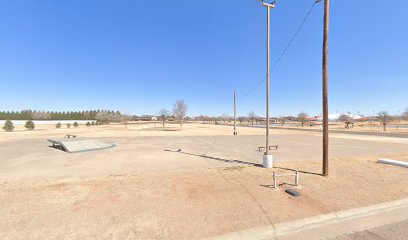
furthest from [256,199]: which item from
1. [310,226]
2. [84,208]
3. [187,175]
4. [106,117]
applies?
[106,117]

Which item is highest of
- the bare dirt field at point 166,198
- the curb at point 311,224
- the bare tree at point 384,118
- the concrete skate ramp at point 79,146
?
the bare tree at point 384,118

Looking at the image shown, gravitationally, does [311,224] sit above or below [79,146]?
→ below

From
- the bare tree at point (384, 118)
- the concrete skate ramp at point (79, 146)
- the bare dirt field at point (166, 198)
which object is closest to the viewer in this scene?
the bare dirt field at point (166, 198)

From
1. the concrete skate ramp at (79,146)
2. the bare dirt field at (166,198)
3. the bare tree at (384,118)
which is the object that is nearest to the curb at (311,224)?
the bare dirt field at (166,198)

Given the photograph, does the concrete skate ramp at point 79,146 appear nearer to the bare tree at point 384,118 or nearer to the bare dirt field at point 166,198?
the bare dirt field at point 166,198

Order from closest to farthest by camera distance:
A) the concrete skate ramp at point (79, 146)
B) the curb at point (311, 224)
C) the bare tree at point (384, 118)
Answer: the curb at point (311, 224) → the concrete skate ramp at point (79, 146) → the bare tree at point (384, 118)

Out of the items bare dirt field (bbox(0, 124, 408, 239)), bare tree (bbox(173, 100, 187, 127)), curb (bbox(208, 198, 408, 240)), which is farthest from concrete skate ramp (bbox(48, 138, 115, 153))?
bare tree (bbox(173, 100, 187, 127))

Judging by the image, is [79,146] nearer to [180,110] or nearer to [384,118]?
[180,110]

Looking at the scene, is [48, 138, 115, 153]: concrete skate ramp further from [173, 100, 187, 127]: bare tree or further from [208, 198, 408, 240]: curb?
[173, 100, 187, 127]: bare tree

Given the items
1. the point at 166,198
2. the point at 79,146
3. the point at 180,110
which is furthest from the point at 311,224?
the point at 180,110

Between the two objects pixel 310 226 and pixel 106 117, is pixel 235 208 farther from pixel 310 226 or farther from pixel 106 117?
pixel 106 117

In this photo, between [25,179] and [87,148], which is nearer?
[25,179]

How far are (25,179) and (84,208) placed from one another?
14.4 feet

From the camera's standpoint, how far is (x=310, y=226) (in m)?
4.30
